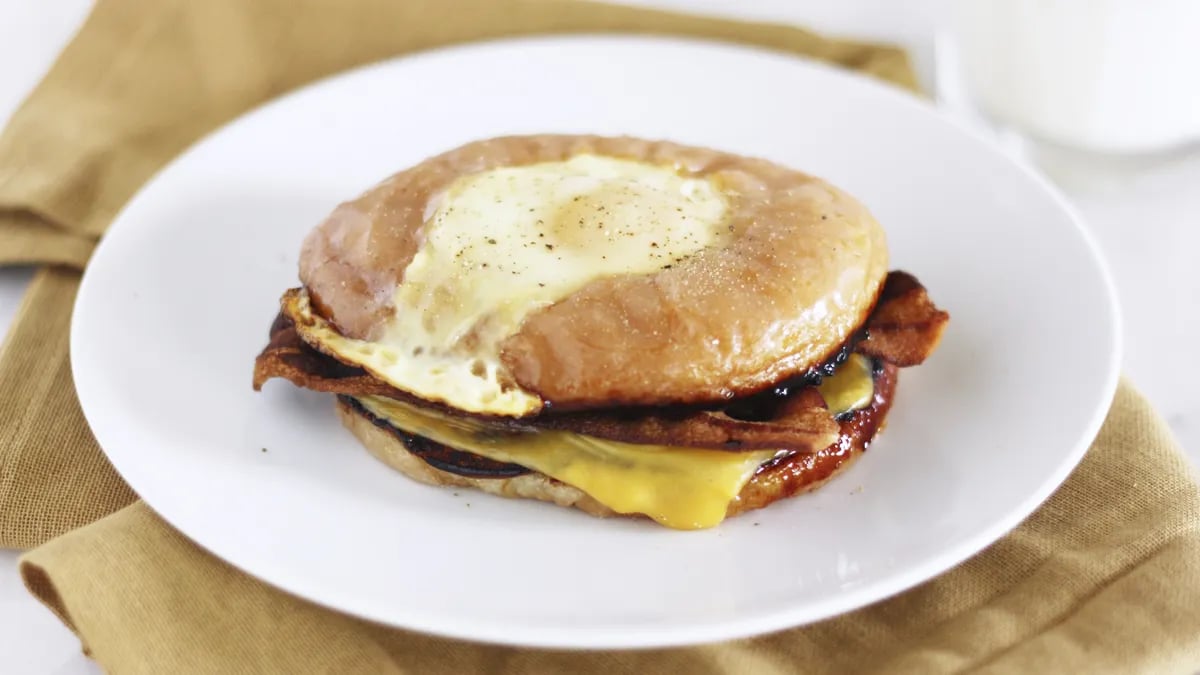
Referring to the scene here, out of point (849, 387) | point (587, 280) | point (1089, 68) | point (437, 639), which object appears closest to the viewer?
point (437, 639)

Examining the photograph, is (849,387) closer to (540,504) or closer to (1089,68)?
(540,504)

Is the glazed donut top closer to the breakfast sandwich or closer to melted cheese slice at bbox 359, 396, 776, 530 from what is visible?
the breakfast sandwich

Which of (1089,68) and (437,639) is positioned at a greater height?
(1089,68)

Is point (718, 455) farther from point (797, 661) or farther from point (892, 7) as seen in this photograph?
point (892, 7)

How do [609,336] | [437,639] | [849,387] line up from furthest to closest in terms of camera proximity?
1. [849,387]
2. [609,336]
3. [437,639]

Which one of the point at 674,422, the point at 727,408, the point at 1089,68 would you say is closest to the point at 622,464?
the point at 674,422

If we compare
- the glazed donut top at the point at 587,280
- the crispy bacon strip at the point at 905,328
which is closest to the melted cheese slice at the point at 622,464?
the glazed donut top at the point at 587,280

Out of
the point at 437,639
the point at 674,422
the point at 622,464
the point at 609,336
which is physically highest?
the point at 609,336
